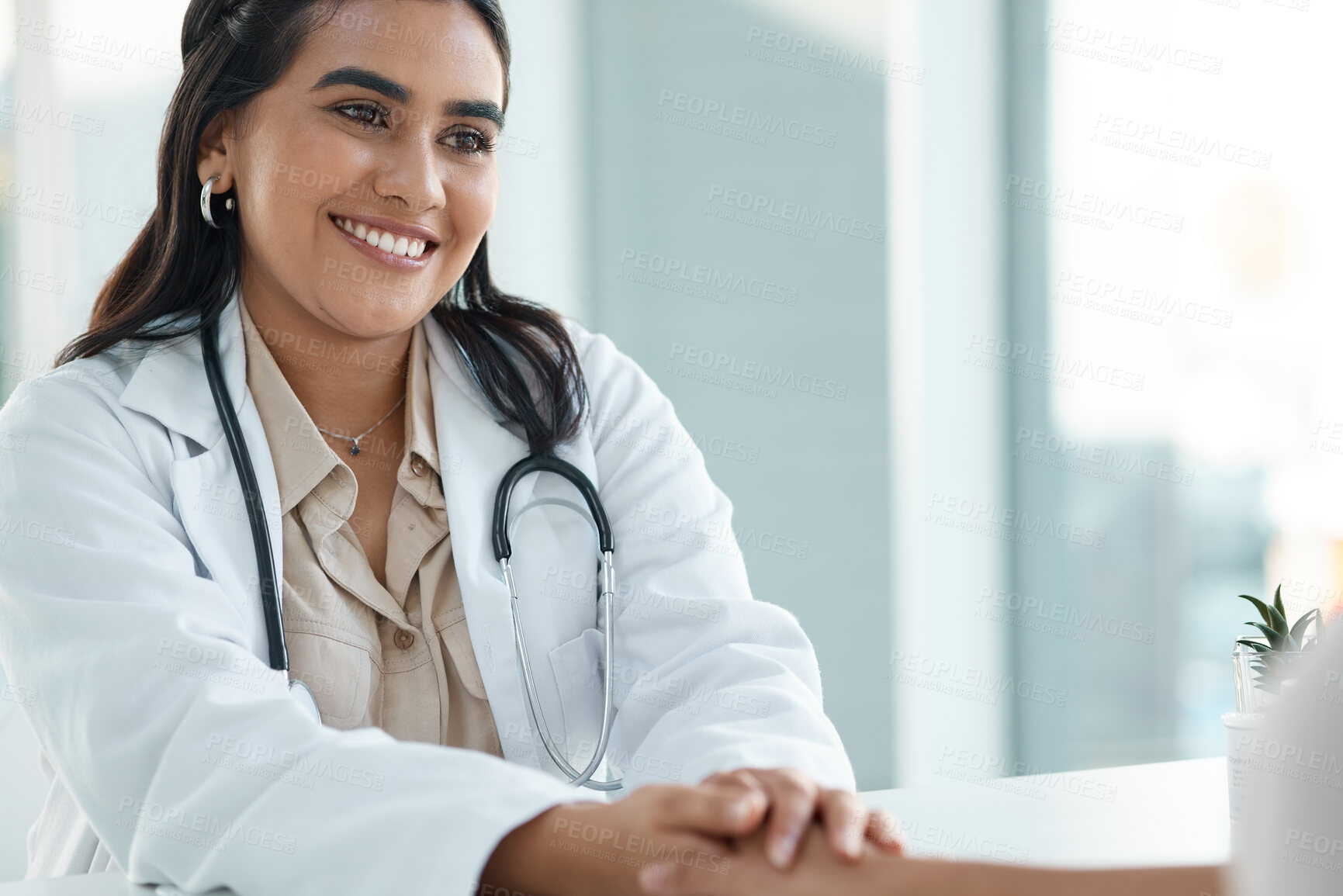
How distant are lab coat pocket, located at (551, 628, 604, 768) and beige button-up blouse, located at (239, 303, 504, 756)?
0.09m

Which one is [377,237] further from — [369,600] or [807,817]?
[807,817]

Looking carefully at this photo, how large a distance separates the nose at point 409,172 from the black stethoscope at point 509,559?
0.89 feet

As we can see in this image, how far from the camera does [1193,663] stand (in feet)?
8.10

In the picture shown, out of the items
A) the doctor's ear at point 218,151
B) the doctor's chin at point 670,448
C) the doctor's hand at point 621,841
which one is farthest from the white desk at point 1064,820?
the doctor's ear at point 218,151

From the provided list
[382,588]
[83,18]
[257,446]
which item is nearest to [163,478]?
[257,446]

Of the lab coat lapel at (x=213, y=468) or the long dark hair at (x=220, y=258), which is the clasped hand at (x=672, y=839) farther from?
the long dark hair at (x=220, y=258)

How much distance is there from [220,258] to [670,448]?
24.3 inches

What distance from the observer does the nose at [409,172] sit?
1.32 m

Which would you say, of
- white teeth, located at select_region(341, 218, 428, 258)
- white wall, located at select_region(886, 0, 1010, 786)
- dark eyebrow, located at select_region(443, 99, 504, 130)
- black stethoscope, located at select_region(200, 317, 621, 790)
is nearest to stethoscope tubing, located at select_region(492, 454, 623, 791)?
black stethoscope, located at select_region(200, 317, 621, 790)

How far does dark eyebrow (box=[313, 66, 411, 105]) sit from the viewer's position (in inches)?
50.3

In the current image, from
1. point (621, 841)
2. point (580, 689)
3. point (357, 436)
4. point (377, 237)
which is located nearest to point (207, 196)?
point (377, 237)

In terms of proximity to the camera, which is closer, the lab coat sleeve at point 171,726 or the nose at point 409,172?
the lab coat sleeve at point 171,726

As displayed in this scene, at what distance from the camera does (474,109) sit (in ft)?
4.43

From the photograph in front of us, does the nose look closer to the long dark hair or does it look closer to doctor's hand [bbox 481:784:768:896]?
the long dark hair
